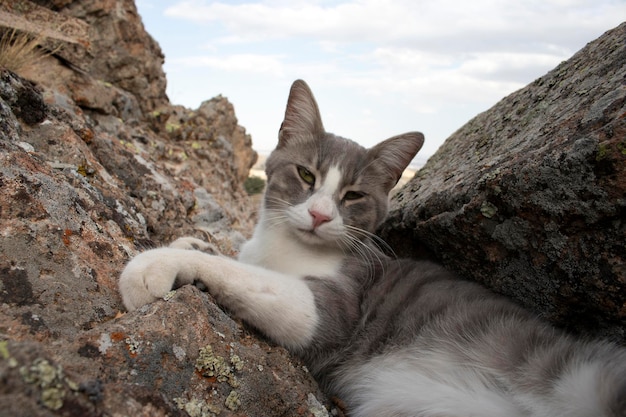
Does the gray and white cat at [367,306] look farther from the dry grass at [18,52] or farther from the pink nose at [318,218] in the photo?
the dry grass at [18,52]

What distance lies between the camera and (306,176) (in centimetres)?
302

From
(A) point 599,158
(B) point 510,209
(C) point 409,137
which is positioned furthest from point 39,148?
(A) point 599,158

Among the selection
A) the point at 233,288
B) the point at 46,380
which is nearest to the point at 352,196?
the point at 233,288

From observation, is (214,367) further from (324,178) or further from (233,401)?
(324,178)

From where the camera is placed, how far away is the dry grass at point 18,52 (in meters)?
3.93

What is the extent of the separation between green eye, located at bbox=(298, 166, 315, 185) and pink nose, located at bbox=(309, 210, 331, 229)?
1.08ft

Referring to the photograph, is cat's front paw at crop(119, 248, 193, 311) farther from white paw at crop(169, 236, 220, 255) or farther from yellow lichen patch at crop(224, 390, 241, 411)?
white paw at crop(169, 236, 220, 255)

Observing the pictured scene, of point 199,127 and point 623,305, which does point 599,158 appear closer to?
point 623,305

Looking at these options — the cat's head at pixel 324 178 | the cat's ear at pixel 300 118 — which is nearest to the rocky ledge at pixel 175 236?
the cat's head at pixel 324 178

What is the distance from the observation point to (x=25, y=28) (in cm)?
485

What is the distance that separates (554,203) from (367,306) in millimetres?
1179

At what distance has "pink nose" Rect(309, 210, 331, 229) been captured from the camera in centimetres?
271

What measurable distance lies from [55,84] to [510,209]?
14.5 ft

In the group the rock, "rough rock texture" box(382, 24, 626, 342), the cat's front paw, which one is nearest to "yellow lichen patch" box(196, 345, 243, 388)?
the rock
